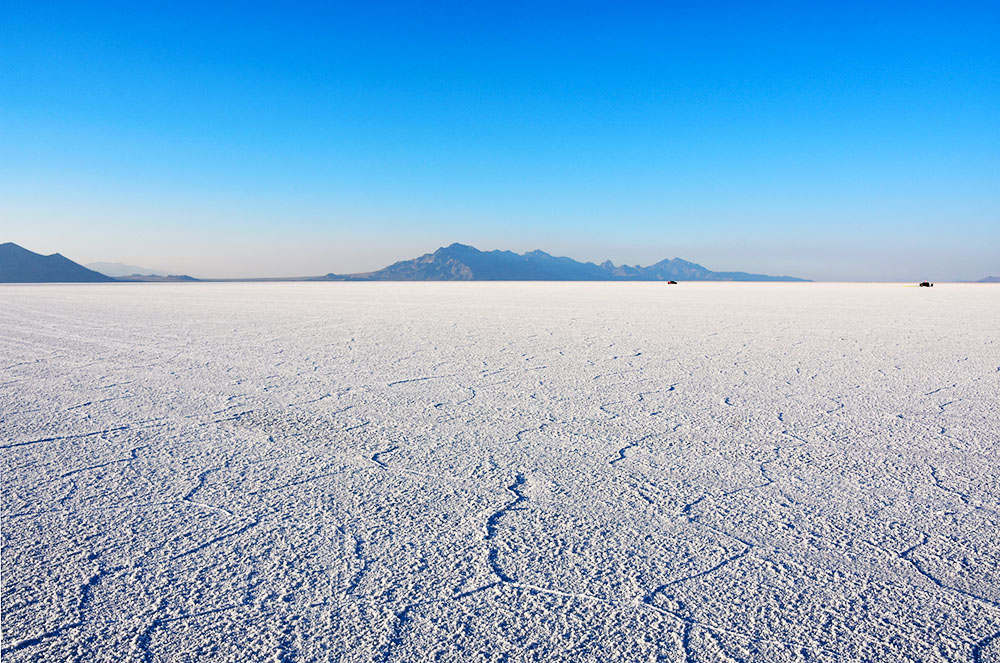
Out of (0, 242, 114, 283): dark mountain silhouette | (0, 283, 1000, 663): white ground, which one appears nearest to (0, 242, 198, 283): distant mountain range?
(0, 242, 114, 283): dark mountain silhouette

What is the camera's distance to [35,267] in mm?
153625

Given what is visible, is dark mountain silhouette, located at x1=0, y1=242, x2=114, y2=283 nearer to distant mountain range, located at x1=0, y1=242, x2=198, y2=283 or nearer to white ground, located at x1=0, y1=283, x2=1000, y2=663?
distant mountain range, located at x1=0, y1=242, x2=198, y2=283

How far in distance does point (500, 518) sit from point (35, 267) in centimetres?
19549

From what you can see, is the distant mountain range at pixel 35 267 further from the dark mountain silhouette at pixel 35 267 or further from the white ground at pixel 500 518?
the white ground at pixel 500 518

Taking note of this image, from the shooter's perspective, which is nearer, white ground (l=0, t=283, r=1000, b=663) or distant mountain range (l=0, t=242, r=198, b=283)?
white ground (l=0, t=283, r=1000, b=663)

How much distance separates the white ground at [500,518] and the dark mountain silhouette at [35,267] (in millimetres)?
168227

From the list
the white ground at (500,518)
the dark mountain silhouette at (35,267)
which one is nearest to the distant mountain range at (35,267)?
the dark mountain silhouette at (35,267)

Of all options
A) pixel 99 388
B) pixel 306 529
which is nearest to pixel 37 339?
pixel 99 388

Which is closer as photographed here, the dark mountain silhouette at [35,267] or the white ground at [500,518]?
the white ground at [500,518]

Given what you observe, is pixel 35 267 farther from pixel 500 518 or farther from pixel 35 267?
pixel 500 518

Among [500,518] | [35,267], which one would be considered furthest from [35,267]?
[500,518]

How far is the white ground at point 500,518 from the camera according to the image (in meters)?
1.58

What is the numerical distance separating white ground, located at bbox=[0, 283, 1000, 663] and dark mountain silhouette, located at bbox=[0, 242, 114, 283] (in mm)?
168227

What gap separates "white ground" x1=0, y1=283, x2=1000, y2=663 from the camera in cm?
158
